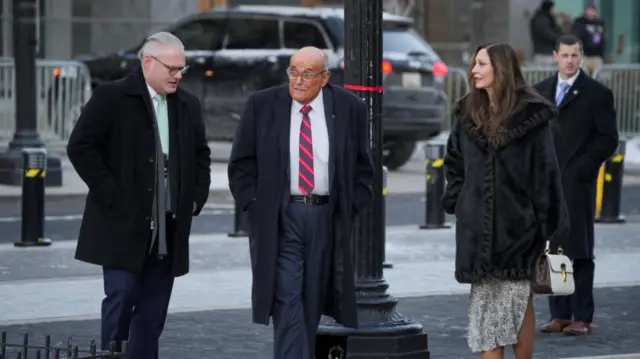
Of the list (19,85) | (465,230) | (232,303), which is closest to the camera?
(465,230)

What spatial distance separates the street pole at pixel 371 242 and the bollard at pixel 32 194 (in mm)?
5703

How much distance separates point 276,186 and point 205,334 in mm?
2593

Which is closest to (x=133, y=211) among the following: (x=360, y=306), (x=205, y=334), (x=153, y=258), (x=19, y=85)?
(x=153, y=258)

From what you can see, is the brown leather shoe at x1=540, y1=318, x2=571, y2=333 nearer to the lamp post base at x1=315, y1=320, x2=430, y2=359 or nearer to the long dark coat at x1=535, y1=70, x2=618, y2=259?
the long dark coat at x1=535, y1=70, x2=618, y2=259

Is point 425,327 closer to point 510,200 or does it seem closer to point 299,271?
point 510,200

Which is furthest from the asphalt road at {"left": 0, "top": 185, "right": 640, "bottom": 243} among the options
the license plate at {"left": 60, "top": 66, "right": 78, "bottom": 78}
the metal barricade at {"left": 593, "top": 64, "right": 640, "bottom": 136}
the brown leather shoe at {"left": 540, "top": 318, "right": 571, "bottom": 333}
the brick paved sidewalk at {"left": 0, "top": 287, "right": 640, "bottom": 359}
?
the brown leather shoe at {"left": 540, "top": 318, "right": 571, "bottom": 333}

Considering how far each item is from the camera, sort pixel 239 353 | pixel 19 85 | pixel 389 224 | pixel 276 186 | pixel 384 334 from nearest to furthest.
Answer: pixel 276 186, pixel 384 334, pixel 239 353, pixel 389 224, pixel 19 85

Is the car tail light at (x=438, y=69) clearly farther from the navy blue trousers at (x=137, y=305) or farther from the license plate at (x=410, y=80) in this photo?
the navy blue trousers at (x=137, y=305)

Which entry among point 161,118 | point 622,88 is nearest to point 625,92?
point 622,88

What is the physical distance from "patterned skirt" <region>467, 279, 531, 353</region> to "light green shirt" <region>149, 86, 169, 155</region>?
5.12 ft

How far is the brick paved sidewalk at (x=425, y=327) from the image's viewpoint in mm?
9297

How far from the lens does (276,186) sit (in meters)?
7.38

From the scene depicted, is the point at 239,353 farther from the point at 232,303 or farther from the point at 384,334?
the point at 232,303

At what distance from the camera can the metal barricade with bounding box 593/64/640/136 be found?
24.1 m
